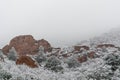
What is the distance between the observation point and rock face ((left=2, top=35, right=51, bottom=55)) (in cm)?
9038

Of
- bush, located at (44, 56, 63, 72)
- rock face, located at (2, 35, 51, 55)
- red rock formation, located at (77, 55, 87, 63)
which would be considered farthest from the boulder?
rock face, located at (2, 35, 51, 55)

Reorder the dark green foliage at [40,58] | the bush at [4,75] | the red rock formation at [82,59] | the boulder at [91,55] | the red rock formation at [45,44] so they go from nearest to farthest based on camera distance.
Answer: the bush at [4,75] < the red rock formation at [82,59] < the dark green foliage at [40,58] < the boulder at [91,55] < the red rock formation at [45,44]

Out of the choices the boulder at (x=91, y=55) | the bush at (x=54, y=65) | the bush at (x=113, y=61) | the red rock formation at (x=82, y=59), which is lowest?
the red rock formation at (x=82, y=59)

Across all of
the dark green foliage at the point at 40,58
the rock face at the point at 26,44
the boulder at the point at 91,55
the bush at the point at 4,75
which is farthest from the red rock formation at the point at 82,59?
the bush at the point at 4,75

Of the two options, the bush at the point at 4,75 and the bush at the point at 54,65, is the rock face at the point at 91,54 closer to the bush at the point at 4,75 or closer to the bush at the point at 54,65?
the bush at the point at 54,65

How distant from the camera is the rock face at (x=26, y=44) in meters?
90.4

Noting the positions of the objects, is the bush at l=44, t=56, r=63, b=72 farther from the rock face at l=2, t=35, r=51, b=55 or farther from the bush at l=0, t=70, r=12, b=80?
the rock face at l=2, t=35, r=51, b=55

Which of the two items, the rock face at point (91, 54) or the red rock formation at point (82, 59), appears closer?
the red rock formation at point (82, 59)

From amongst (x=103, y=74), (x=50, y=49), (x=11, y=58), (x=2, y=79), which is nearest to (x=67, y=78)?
(x=103, y=74)

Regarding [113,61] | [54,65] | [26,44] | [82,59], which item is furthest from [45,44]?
[113,61]

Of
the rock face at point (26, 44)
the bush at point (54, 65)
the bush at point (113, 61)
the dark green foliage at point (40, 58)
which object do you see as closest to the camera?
the bush at point (113, 61)

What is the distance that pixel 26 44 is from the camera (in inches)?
3661

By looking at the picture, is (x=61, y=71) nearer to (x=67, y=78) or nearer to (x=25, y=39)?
(x=67, y=78)

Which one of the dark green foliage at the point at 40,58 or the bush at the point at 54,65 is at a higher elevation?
the bush at the point at 54,65
